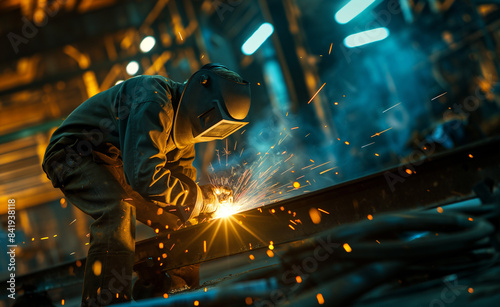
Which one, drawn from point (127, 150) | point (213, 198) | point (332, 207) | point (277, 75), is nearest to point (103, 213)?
point (127, 150)

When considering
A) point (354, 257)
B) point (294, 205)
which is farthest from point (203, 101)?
point (354, 257)

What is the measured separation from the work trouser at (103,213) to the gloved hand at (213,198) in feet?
1.49

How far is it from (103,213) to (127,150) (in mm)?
369

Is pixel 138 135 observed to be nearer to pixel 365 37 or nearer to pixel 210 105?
pixel 210 105

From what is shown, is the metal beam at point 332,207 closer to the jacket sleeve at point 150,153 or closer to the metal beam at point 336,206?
the metal beam at point 336,206

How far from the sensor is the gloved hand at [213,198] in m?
2.24

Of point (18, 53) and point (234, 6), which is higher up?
point (234, 6)

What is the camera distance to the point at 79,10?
19.5 feet

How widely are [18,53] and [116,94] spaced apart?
531 cm

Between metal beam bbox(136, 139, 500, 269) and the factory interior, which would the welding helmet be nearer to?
metal beam bbox(136, 139, 500, 269)

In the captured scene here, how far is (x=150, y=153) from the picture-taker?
1.81 metres

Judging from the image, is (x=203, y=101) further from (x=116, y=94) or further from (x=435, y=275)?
(x=435, y=275)

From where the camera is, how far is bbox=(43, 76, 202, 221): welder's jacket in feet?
5.96

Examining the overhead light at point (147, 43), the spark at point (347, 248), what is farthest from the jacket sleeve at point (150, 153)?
the overhead light at point (147, 43)
